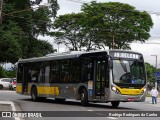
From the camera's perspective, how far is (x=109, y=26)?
63.5 m

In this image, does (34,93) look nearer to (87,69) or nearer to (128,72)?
(87,69)

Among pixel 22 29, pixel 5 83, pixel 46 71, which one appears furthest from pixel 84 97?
pixel 22 29

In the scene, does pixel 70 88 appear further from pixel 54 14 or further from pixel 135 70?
pixel 54 14

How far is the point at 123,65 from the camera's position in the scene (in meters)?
23.0

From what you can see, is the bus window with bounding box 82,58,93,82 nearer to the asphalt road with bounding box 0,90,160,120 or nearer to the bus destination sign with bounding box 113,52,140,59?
the asphalt road with bounding box 0,90,160,120

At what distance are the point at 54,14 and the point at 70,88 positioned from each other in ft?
122

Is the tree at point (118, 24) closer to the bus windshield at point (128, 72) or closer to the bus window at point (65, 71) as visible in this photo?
the bus window at point (65, 71)

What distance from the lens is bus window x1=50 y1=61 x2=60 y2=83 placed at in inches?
1066

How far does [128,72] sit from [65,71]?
15.3 feet

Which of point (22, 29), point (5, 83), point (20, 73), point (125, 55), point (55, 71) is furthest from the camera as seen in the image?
point (22, 29)

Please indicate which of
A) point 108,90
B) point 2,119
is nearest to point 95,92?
point 108,90

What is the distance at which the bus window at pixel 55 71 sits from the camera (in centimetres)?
2708

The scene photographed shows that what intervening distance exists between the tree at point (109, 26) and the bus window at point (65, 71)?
1430 inches

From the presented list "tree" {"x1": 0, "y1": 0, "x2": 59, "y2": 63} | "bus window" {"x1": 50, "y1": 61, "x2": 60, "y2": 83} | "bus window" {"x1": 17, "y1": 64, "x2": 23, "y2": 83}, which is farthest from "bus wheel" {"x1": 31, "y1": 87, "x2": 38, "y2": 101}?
"tree" {"x1": 0, "y1": 0, "x2": 59, "y2": 63}
